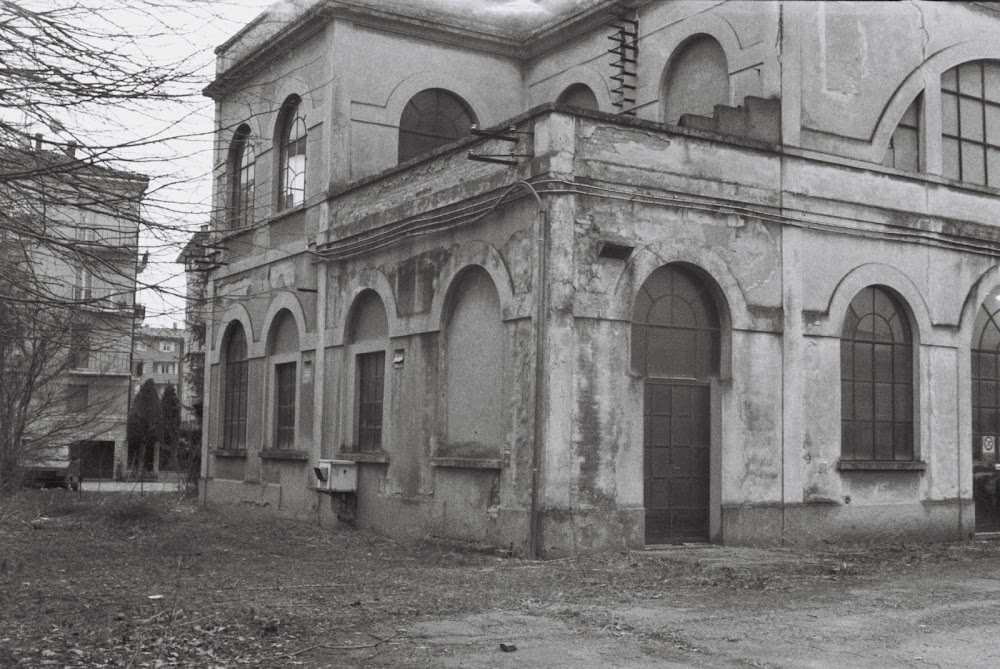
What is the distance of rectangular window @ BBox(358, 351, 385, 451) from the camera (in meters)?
17.6

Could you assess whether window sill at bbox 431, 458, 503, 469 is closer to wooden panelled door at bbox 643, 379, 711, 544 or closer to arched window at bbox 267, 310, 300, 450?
wooden panelled door at bbox 643, 379, 711, 544

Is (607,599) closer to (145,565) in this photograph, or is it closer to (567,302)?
(567,302)

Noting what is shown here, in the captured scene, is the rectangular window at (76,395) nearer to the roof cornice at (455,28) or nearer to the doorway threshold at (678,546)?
the roof cornice at (455,28)

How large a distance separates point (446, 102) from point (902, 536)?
10488 mm

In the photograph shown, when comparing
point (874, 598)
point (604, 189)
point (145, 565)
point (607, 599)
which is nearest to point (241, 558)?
point (145, 565)

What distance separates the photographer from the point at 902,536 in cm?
1609

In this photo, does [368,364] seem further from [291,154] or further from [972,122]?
[972,122]

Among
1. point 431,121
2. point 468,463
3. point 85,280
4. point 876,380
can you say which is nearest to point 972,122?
point 876,380

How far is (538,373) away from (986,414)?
8391 millimetres

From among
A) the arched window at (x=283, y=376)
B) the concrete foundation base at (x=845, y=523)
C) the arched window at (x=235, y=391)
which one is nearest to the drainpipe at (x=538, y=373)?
the concrete foundation base at (x=845, y=523)

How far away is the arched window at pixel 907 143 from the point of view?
55.5ft

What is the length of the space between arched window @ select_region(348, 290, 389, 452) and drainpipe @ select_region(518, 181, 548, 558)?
172 inches

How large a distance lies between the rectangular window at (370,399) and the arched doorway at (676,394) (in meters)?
4.79

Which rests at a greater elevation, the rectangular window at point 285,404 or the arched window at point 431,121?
the arched window at point 431,121
